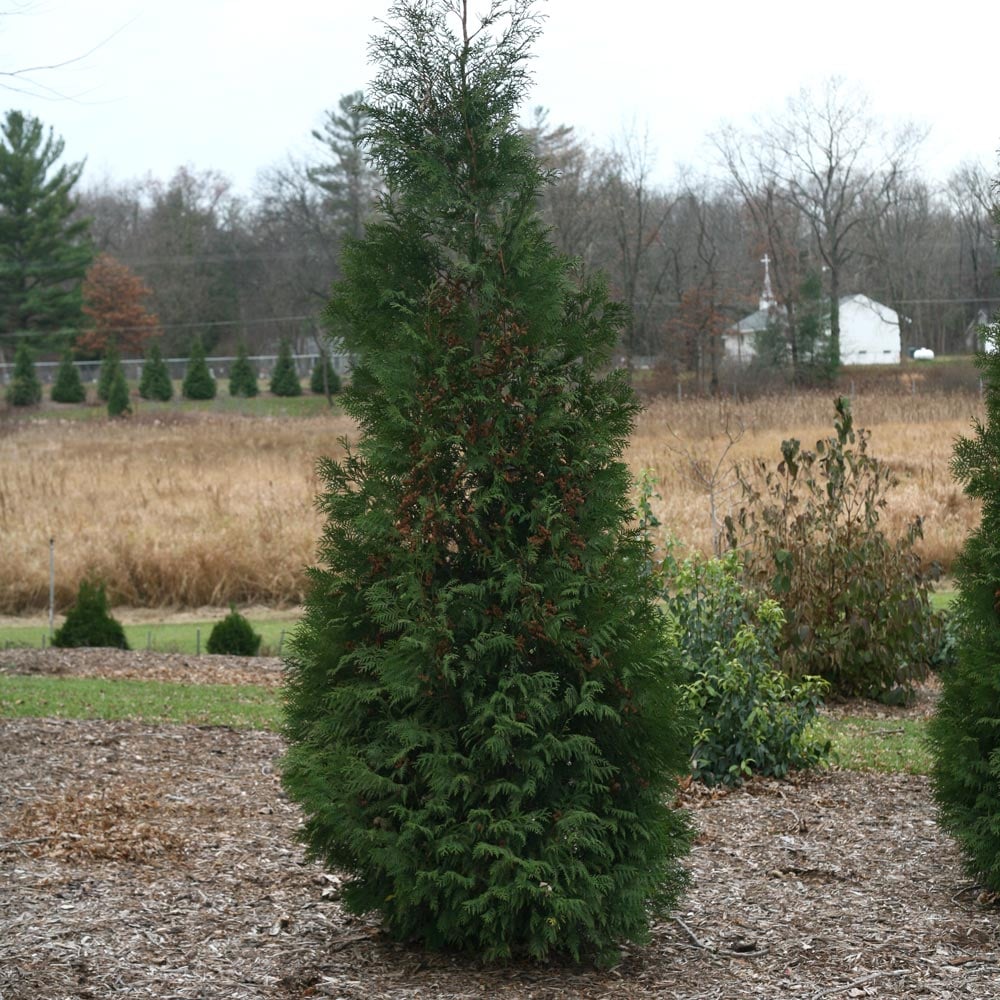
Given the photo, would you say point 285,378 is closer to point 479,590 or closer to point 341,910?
point 341,910

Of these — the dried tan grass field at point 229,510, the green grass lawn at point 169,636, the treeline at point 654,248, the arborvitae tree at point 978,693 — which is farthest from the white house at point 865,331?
the arborvitae tree at point 978,693

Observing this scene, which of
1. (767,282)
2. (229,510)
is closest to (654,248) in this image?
(767,282)

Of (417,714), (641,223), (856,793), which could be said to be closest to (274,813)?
(417,714)

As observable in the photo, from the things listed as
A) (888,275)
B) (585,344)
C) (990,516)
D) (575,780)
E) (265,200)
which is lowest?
(575,780)

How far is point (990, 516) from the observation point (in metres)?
4.51

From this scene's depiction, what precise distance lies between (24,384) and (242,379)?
8.09 meters

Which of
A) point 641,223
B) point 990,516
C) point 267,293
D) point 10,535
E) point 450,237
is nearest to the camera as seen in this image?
point 450,237

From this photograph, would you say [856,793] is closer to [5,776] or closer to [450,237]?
[450,237]

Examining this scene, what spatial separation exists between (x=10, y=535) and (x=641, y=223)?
3334 cm

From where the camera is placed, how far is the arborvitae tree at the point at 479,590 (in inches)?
149

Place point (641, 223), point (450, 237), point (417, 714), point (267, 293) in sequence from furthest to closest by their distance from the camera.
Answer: point (267, 293) → point (641, 223) → point (450, 237) → point (417, 714)

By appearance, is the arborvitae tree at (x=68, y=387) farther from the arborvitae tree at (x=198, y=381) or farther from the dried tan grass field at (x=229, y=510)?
the dried tan grass field at (x=229, y=510)

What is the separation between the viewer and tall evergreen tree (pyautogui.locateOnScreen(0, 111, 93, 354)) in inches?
1882

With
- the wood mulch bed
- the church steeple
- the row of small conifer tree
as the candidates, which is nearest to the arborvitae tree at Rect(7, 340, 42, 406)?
the row of small conifer tree
